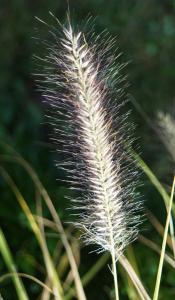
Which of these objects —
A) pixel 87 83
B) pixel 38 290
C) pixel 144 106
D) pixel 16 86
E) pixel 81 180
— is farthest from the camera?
pixel 16 86

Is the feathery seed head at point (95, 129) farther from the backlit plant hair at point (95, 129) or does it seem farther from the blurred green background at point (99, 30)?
the blurred green background at point (99, 30)

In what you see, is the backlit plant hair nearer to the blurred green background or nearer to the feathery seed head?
the feathery seed head

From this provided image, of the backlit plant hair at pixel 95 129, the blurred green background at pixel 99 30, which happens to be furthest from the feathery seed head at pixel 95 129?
the blurred green background at pixel 99 30

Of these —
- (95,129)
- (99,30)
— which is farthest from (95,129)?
(99,30)

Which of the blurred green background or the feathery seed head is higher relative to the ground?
the blurred green background

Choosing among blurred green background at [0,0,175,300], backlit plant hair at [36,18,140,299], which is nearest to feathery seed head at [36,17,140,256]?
backlit plant hair at [36,18,140,299]

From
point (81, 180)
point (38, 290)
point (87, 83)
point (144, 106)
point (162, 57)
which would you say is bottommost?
point (38, 290)

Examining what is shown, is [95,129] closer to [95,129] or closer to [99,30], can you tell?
[95,129]

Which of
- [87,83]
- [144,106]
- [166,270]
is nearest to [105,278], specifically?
[166,270]

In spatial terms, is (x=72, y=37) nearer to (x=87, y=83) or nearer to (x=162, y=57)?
(x=87, y=83)
